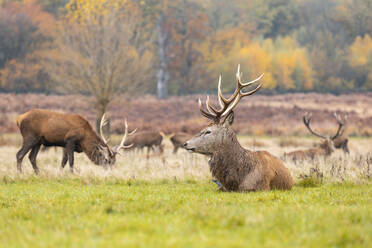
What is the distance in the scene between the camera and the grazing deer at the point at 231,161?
9.37m

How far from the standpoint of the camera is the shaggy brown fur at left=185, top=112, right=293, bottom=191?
936 centimetres

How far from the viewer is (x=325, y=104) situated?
150ft

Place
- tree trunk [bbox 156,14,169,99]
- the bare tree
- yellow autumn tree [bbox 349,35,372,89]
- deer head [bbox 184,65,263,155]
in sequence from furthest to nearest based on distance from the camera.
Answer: tree trunk [bbox 156,14,169,99] < yellow autumn tree [bbox 349,35,372,89] < the bare tree < deer head [bbox 184,65,263,155]

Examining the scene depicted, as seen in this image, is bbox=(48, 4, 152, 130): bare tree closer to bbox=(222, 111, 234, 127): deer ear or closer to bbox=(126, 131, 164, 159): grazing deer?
bbox=(126, 131, 164, 159): grazing deer

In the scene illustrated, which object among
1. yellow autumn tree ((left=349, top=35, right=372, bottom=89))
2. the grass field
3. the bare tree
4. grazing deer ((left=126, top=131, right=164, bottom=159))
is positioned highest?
yellow autumn tree ((left=349, top=35, right=372, bottom=89))

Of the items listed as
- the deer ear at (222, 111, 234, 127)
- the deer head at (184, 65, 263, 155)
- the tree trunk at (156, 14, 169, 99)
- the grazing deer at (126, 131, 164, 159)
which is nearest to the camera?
the deer head at (184, 65, 263, 155)

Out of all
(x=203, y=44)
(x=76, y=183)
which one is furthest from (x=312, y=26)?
(x=76, y=183)

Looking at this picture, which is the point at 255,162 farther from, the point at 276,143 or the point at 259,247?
the point at 276,143

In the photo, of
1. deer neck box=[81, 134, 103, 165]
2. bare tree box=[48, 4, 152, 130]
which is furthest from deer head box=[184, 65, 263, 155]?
bare tree box=[48, 4, 152, 130]

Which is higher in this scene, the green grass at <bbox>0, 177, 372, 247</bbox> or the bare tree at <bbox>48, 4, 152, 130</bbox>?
the bare tree at <bbox>48, 4, 152, 130</bbox>

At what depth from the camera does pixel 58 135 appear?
14.2m

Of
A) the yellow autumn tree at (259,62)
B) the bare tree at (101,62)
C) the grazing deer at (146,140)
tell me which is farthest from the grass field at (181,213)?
the yellow autumn tree at (259,62)

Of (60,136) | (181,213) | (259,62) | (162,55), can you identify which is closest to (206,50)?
(162,55)

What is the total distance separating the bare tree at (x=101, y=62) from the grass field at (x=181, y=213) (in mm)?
11813
